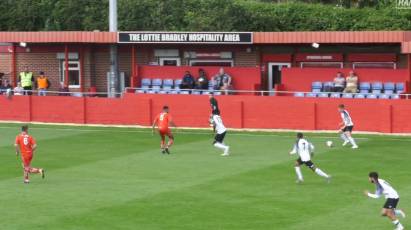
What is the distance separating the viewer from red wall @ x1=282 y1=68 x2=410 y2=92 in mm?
45375

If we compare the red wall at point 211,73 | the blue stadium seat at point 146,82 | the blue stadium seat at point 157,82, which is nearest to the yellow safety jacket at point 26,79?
the red wall at point 211,73

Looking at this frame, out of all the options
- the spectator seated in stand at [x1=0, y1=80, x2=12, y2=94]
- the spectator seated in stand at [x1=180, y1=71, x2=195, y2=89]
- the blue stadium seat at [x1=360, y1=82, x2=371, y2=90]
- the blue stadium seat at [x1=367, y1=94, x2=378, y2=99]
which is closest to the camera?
the blue stadium seat at [x1=367, y1=94, x2=378, y2=99]

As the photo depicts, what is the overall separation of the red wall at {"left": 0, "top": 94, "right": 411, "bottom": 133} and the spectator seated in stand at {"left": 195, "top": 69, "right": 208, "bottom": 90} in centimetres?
152

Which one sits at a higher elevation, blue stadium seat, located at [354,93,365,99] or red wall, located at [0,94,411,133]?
blue stadium seat, located at [354,93,365,99]

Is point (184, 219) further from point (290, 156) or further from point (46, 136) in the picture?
point (46, 136)

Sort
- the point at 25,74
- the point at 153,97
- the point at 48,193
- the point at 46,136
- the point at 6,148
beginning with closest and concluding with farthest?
the point at 48,193, the point at 6,148, the point at 46,136, the point at 153,97, the point at 25,74

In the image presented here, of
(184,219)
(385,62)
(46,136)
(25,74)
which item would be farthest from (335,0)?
(184,219)

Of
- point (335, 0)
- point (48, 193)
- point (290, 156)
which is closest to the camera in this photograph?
point (48, 193)

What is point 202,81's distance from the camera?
47844 mm

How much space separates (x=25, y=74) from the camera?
51.1m

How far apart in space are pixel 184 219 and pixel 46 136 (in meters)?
20.7

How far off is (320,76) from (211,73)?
5510 millimetres

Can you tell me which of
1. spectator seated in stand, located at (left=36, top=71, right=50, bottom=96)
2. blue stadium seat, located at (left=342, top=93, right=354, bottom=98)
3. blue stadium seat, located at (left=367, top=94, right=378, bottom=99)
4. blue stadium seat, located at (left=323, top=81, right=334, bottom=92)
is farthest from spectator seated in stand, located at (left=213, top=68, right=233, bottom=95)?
spectator seated in stand, located at (left=36, top=71, right=50, bottom=96)

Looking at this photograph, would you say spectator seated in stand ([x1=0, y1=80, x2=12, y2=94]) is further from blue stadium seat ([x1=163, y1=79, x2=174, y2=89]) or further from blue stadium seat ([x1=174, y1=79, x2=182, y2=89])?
blue stadium seat ([x1=174, y1=79, x2=182, y2=89])
